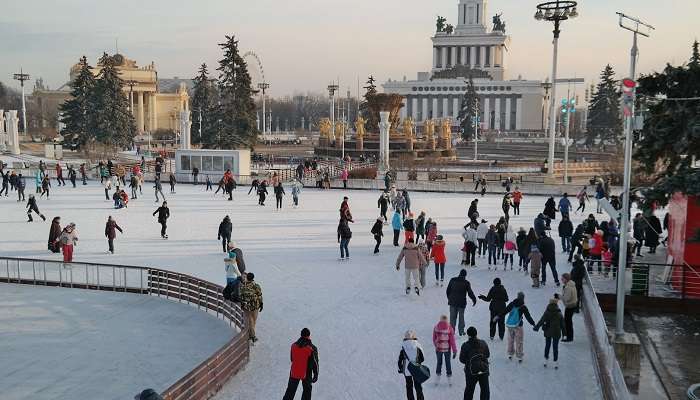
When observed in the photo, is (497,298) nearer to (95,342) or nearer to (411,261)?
(411,261)

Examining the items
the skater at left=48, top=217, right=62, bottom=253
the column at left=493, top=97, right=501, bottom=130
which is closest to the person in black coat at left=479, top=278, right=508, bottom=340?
the skater at left=48, top=217, right=62, bottom=253

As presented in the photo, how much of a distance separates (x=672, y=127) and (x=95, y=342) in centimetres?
1128

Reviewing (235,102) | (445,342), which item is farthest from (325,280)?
(235,102)

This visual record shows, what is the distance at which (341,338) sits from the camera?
36.1ft

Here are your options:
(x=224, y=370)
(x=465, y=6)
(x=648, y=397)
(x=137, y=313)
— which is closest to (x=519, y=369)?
(x=648, y=397)

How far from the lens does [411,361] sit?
26.3 feet

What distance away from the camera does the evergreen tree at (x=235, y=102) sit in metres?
52.9

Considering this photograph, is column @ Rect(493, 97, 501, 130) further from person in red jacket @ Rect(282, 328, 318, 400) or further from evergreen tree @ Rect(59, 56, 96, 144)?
person in red jacket @ Rect(282, 328, 318, 400)

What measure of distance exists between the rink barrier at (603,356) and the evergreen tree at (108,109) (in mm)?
53052

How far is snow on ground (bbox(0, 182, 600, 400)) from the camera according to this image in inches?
365

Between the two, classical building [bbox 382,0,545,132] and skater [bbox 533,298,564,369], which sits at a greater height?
classical building [bbox 382,0,545,132]

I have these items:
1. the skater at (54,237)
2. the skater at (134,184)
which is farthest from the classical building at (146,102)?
the skater at (54,237)

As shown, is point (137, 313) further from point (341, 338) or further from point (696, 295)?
point (696, 295)

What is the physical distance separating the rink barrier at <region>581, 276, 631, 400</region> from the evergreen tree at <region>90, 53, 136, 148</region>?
5305 cm
